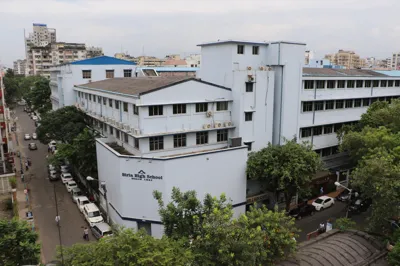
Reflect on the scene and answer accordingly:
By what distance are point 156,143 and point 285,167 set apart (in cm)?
962

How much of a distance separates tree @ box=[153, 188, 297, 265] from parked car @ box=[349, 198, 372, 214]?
15.1m

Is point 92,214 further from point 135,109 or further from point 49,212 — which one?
point 135,109

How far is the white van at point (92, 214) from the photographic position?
26625mm

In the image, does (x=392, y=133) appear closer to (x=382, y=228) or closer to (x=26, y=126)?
(x=382, y=228)

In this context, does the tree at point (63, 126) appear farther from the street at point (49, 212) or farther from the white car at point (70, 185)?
the street at point (49, 212)

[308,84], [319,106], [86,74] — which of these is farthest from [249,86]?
[86,74]

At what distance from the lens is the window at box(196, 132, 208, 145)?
1059 inches

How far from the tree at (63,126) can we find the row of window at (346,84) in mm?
23442

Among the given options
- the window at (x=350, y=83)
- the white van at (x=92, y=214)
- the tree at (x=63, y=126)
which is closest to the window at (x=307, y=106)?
the window at (x=350, y=83)

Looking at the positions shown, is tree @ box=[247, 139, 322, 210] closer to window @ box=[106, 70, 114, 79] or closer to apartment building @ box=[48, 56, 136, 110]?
apartment building @ box=[48, 56, 136, 110]

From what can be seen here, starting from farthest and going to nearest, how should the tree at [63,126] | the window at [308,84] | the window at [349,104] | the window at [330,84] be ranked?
1. the window at [349,104]
2. the tree at [63,126]
3. the window at [330,84]
4. the window at [308,84]

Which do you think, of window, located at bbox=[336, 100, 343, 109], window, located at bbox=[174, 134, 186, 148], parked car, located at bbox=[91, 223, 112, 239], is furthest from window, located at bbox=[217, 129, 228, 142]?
window, located at bbox=[336, 100, 343, 109]

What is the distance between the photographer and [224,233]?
44.1 feet

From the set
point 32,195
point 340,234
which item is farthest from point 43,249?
point 340,234
